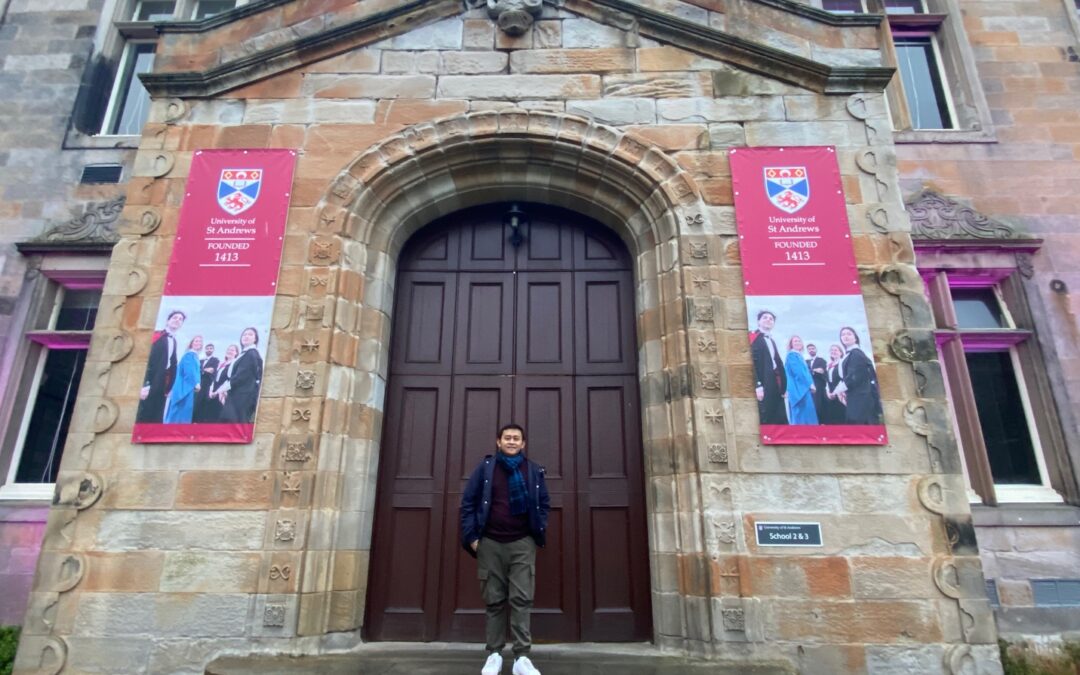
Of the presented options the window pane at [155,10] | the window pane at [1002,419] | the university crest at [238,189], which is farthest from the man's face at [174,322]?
the window pane at [1002,419]

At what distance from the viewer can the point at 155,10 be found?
10.6 meters

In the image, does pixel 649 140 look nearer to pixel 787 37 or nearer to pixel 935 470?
pixel 787 37

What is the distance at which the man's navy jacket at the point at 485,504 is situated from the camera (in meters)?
5.21

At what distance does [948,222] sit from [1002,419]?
2.58 meters

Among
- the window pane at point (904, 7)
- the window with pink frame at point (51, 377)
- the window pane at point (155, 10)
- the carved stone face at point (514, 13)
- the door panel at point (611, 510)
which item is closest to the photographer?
the door panel at point (611, 510)

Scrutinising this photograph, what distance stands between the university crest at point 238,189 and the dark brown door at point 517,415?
1.72 meters

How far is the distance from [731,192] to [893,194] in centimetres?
165

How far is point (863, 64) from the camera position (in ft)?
23.2

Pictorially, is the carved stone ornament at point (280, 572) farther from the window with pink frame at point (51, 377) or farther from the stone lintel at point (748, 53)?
the stone lintel at point (748, 53)

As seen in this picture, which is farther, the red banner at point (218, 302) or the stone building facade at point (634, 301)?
the red banner at point (218, 302)

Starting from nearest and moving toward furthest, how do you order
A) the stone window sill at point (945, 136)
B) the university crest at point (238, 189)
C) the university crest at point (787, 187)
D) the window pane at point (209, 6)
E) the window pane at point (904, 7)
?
the university crest at point (787, 187), the university crest at point (238, 189), the stone window sill at point (945, 136), the window pane at point (904, 7), the window pane at point (209, 6)

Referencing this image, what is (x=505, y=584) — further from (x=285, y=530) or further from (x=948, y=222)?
(x=948, y=222)

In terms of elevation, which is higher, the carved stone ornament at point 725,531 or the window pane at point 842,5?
the window pane at point 842,5

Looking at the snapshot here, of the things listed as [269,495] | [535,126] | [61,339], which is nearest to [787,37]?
[535,126]
